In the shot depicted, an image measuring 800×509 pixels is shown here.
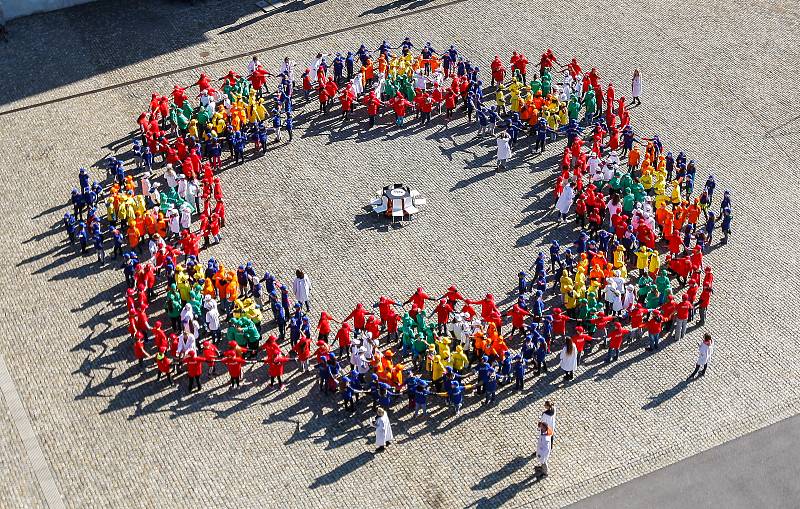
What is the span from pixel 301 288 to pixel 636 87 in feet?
57.0

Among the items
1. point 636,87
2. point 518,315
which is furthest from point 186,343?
point 636,87

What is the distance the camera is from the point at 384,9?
56781mm

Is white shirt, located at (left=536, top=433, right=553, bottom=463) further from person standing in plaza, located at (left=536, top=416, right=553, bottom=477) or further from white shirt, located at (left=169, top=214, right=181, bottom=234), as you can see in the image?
white shirt, located at (left=169, top=214, right=181, bottom=234)

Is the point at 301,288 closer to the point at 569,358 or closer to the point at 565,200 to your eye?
the point at 569,358

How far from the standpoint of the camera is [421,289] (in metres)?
40.0

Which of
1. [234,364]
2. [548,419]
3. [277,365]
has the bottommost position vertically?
[548,419]

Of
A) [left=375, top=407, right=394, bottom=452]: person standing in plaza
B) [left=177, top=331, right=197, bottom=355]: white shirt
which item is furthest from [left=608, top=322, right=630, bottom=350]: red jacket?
[left=177, top=331, right=197, bottom=355]: white shirt

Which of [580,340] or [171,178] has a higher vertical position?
[171,178]

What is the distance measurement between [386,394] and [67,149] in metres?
18.6

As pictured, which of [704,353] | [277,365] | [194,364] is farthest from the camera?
[704,353]

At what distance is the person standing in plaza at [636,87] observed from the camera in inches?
1967

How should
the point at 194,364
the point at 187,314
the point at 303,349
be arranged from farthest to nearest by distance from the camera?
1. the point at 187,314
2. the point at 303,349
3. the point at 194,364

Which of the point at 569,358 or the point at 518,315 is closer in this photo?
the point at 569,358

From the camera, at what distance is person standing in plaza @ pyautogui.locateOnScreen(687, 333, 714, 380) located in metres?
37.3
